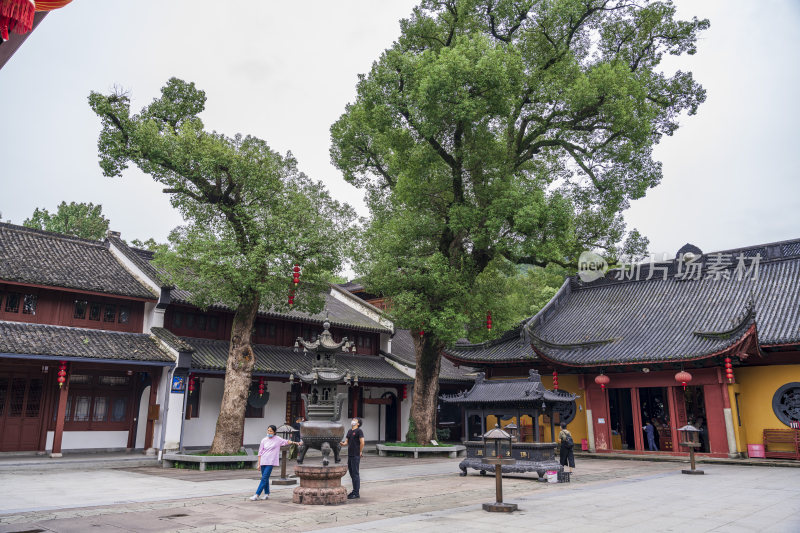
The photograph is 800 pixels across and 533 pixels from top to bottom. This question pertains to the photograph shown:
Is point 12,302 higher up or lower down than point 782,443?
higher up

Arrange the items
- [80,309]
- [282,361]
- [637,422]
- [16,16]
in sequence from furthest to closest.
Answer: [282,361] < [637,422] < [80,309] < [16,16]

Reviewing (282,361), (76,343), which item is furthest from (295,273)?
(76,343)

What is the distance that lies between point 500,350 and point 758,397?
30.1ft

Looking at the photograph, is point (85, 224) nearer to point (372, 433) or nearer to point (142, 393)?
point (142, 393)

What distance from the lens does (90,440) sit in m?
17.9

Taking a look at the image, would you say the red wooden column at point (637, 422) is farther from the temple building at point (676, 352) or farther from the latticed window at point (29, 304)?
the latticed window at point (29, 304)

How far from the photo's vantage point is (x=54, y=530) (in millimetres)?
7266

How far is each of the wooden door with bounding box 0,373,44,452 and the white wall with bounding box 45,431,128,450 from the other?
1.72 feet

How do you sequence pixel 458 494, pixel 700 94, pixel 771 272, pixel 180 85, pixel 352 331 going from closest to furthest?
1. pixel 458 494
2. pixel 180 85
3. pixel 700 94
4. pixel 771 272
5. pixel 352 331

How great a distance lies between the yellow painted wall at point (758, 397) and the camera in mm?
17500

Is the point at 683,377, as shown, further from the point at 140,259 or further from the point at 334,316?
the point at 140,259

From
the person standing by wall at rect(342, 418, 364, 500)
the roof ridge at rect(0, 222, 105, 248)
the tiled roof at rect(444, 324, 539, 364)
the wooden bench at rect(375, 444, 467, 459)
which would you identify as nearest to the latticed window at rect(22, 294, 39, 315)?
the roof ridge at rect(0, 222, 105, 248)

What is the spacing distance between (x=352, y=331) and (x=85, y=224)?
22.8m

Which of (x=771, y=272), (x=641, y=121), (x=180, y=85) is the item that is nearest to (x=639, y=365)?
(x=771, y=272)
